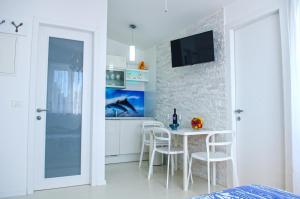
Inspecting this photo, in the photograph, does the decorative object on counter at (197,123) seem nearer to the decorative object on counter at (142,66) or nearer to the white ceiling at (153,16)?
the white ceiling at (153,16)

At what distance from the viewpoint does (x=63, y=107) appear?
3164mm

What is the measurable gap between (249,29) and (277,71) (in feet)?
2.44

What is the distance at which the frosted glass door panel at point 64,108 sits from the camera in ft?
10.1

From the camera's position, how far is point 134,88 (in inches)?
219

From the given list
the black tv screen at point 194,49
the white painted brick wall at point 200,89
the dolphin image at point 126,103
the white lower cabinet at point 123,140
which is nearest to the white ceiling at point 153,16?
the white painted brick wall at point 200,89

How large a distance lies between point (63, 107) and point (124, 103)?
2.28 metres

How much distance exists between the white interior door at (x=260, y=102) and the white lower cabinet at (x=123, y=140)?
7.31 feet

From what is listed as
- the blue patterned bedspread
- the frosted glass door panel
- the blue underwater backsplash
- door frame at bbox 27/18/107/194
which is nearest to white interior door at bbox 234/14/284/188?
the blue patterned bedspread

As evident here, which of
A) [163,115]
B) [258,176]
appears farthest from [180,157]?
[258,176]

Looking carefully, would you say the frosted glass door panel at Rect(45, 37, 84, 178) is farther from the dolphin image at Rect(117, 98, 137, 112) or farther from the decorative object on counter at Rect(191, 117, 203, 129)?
the dolphin image at Rect(117, 98, 137, 112)

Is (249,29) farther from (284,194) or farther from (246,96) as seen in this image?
(284,194)

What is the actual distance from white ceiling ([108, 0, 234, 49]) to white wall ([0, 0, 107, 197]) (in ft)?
3.12

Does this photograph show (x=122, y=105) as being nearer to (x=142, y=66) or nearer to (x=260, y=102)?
(x=142, y=66)

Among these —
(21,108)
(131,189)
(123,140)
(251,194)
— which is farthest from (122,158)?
(251,194)
